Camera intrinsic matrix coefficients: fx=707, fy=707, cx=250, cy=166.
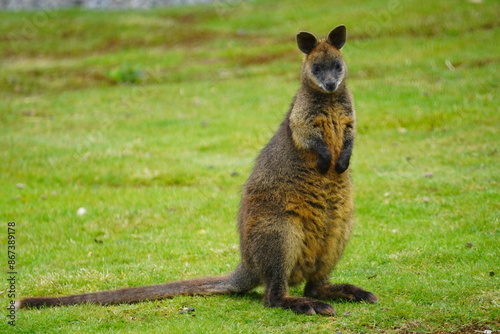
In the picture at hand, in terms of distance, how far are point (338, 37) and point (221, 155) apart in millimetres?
6823

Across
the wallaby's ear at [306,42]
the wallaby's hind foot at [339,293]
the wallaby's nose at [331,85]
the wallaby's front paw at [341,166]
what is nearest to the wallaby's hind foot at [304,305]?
the wallaby's hind foot at [339,293]

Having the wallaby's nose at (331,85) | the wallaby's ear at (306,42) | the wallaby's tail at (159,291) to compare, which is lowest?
the wallaby's tail at (159,291)

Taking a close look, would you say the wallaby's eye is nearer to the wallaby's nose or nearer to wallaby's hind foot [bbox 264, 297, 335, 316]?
the wallaby's nose

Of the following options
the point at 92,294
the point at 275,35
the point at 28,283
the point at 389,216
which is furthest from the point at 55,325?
the point at 275,35

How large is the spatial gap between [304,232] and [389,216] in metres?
3.44

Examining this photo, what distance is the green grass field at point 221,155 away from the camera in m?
5.91

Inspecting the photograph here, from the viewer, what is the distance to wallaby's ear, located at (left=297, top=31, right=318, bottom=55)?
19.9ft

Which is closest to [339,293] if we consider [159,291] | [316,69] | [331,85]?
[159,291]

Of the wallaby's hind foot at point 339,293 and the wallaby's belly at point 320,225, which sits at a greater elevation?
the wallaby's belly at point 320,225

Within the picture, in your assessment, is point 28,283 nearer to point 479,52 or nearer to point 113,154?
point 113,154

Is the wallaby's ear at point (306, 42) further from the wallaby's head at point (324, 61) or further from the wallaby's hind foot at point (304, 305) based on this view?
the wallaby's hind foot at point (304, 305)

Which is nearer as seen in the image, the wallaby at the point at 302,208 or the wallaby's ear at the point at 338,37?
the wallaby at the point at 302,208

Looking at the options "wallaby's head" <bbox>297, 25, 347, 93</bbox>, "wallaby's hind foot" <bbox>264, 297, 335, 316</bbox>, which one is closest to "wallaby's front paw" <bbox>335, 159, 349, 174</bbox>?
"wallaby's head" <bbox>297, 25, 347, 93</bbox>

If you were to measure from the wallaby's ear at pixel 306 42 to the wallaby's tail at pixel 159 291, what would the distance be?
1.99 meters
